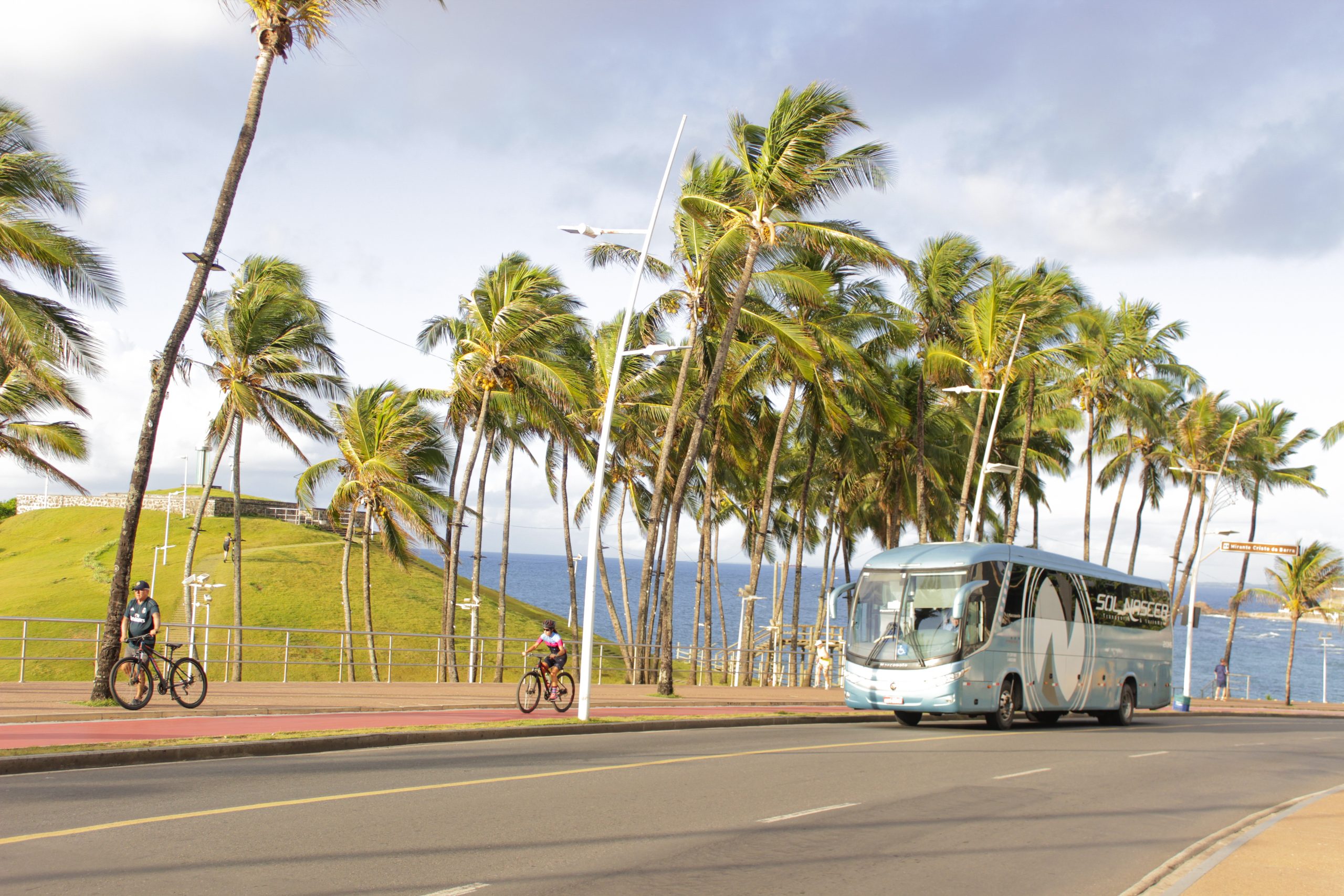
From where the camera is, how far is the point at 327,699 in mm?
18969

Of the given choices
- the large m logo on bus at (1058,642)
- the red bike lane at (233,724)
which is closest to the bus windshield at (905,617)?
the large m logo on bus at (1058,642)

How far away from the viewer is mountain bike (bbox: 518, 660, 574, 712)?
62.1 ft

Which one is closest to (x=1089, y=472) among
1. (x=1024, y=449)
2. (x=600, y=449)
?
(x=1024, y=449)

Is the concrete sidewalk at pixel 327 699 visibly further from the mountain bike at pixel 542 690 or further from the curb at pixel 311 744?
the curb at pixel 311 744

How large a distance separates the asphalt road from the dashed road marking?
0.09 m

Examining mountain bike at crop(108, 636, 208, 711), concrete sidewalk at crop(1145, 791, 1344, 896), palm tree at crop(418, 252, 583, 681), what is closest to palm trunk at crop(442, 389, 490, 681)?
palm tree at crop(418, 252, 583, 681)

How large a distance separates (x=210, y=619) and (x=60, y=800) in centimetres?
5003

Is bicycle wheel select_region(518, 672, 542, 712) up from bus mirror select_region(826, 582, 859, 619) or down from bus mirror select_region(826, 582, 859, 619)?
down

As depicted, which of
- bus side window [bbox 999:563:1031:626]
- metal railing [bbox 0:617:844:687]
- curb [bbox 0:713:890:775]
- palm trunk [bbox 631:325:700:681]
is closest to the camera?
curb [bbox 0:713:890:775]

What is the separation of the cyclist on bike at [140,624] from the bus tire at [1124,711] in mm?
21368

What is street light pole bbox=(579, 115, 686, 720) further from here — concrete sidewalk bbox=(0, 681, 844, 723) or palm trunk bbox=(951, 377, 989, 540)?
palm trunk bbox=(951, 377, 989, 540)

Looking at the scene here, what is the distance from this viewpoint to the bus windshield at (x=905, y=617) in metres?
20.7

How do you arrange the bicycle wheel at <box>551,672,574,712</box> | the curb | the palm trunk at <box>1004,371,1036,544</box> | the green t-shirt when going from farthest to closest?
the palm trunk at <box>1004,371,1036,544</box> → the bicycle wheel at <box>551,672,574,712</box> → the green t-shirt → the curb

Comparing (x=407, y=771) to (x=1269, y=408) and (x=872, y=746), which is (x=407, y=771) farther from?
(x=1269, y=408)
